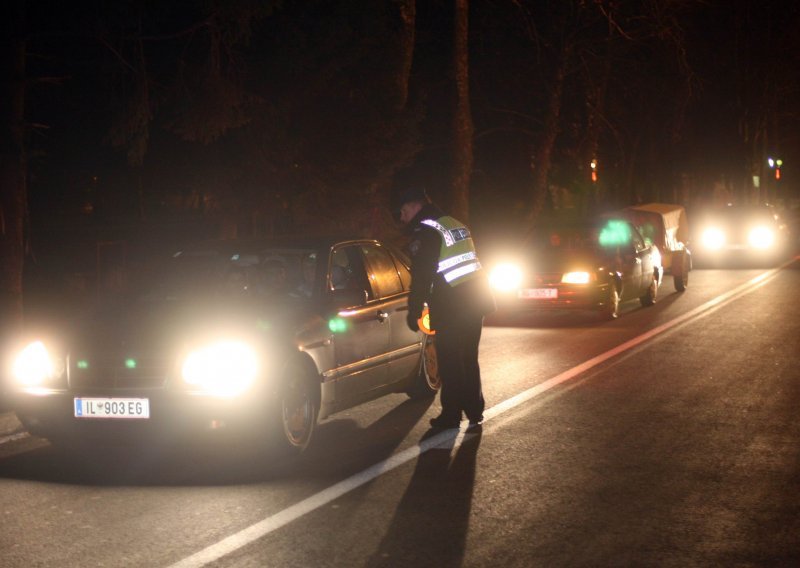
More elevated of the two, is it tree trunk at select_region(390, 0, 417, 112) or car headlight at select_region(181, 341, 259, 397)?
tree trunk at select_region(390, 0, 417, 112)

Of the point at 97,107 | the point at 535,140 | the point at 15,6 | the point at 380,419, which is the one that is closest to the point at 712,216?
the point at 535,140

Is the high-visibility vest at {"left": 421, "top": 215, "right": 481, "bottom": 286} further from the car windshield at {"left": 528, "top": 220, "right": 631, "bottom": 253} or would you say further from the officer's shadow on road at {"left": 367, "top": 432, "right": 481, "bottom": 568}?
the car windshield at {"left": 528, "top": 220, "right": 631, "bottom": 253}

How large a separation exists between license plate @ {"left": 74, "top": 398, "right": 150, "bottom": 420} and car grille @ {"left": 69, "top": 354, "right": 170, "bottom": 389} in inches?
3.6

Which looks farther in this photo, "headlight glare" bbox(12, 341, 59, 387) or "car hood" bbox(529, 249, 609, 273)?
"car hood" bbox(529, 249, 609, 273)

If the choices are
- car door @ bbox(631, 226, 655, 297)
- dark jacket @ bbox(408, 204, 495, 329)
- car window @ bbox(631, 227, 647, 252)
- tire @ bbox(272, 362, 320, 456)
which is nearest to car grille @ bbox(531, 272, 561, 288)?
car door @ bbox(631, 226, 655, 297)

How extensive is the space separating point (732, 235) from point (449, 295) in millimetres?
30572

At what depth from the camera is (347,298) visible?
9016 mm

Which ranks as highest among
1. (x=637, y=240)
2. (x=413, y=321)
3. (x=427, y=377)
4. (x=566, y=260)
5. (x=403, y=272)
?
(x=637, y=240)

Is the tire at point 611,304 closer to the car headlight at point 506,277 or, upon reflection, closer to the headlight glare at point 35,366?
the car headlight at point 506,277

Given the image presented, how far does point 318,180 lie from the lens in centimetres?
2091

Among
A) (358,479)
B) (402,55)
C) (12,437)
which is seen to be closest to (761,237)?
(402,55)

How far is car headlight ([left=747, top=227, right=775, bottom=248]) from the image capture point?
38.7 meters

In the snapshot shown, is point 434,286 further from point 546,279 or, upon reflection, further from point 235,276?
point 546,279

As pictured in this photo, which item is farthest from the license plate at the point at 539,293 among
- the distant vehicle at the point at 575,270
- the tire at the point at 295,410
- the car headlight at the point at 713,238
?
the car headlight at the point at 713,238
